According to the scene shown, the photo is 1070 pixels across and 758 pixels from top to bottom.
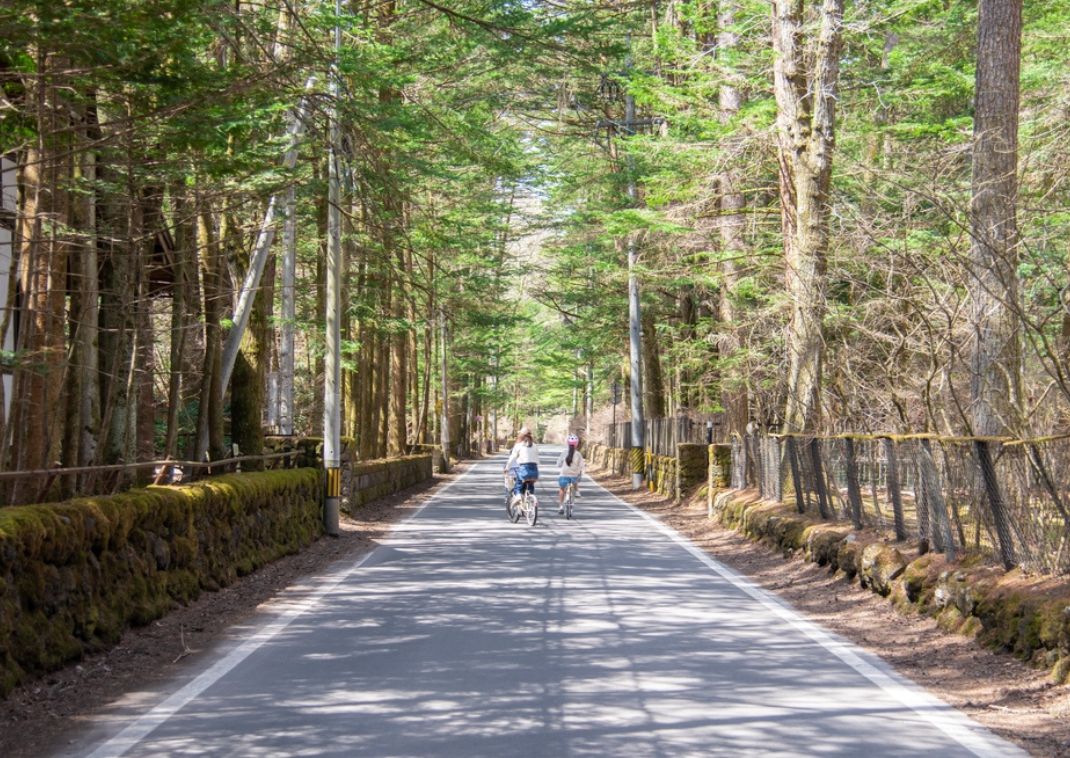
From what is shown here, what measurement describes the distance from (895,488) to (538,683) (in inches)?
234

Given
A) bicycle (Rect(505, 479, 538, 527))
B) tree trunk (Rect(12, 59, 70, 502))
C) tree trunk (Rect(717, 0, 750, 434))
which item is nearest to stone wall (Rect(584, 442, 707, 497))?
tree trunk (Rect(717, 0, 750, 434))

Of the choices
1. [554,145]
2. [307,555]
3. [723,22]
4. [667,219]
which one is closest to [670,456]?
[667,219]

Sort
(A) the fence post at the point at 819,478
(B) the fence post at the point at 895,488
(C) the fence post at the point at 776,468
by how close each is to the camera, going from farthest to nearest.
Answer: (C) the fence post at the point at 776,468
(A) the fence post at the point at 819,478
(B) the fence post at the point at 895,488

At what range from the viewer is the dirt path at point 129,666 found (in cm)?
668

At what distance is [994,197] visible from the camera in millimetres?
12906

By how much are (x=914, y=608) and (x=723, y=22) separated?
19.5 m

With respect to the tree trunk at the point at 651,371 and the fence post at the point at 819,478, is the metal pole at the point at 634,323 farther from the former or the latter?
the fence post at the point at 819,478

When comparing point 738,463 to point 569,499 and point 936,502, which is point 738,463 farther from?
point 936,502

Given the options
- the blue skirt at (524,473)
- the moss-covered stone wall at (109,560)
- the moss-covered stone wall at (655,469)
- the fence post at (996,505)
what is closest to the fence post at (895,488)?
the fence post at (996,505)

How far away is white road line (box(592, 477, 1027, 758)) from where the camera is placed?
21.2 feet

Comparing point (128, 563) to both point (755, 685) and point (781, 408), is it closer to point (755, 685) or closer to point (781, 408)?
point (755, 685)

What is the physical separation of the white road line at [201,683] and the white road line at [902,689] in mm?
4459

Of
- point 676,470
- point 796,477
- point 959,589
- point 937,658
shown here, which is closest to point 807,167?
point 796,477

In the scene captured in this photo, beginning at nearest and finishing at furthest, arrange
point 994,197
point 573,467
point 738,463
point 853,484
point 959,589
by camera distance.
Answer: point 959,589 < point 994,197 < point 853,484 < point 738,463 < point 573,467
